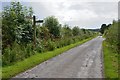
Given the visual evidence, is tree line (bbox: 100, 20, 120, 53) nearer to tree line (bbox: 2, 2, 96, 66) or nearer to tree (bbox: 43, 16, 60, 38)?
tree line (bbox: 2, 2, 96, 66)

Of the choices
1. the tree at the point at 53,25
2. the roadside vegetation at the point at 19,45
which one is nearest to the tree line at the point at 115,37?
the roadside vegetation at the point at 19,45

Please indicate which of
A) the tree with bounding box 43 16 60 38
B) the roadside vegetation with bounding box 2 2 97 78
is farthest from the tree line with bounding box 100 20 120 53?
the tree with bounding box 43 16 60 38

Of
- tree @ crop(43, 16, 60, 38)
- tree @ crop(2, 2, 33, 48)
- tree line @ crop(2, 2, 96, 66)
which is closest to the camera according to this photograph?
tree line @ crop(2, 2, 96, 66)

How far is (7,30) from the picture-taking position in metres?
21.3

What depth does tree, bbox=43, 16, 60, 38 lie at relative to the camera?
43.5 meters

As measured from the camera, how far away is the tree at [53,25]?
143ft

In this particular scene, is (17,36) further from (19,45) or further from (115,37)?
(115,37)

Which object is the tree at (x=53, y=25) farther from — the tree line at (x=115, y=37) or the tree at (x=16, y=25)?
the tree at (x=16, y=25)

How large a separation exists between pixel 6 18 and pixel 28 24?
4390 mm

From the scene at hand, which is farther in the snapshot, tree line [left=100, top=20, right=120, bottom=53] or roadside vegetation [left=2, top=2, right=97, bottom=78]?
tree line [left=100, top=20, right=120, bottom=53]

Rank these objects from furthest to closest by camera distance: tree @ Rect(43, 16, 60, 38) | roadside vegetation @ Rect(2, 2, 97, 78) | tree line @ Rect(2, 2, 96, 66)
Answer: tree @ Rect(43, 16, 60, 38)
tree line @ Rect(2, 2, 96, 66)
roadside vegetation @ Rect(2, 2, 97, 78)

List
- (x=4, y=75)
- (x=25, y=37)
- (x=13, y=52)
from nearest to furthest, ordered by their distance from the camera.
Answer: (x=4, y=75) → (x=13, y=52) → (x=25, y=37)

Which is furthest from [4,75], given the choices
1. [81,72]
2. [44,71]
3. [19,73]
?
[81,72]

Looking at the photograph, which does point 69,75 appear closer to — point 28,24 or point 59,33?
point 28,24
